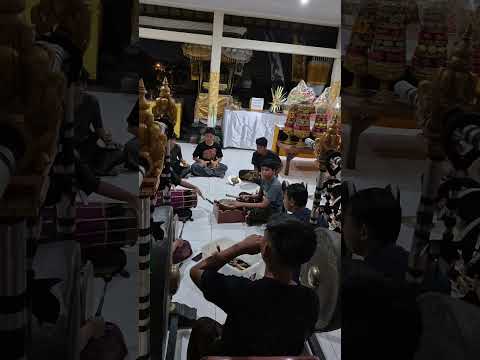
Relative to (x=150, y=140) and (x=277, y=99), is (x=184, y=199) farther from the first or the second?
(x=277, y=99)

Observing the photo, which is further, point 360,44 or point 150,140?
point 150,140

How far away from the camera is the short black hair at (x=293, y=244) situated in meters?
0.58

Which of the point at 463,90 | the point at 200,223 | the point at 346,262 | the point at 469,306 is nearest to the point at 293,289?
the point at 346,262

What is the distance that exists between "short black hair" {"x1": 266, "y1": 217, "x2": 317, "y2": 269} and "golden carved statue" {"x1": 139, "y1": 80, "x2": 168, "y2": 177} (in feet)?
0.79

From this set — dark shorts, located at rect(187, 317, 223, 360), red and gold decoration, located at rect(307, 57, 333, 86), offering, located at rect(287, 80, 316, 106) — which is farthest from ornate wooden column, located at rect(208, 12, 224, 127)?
dark shorts, located at rect(187, 317, 223, 360)

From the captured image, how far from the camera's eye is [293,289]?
60cm

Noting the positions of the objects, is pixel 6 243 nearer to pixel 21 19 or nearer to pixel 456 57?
pixel 21 19

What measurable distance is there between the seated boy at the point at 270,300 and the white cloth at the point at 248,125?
4215 mm

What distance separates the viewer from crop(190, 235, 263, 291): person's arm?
2.22ft

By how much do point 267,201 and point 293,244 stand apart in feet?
1.67

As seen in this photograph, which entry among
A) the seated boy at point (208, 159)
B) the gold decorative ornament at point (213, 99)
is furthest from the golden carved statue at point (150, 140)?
the gold decorative ornament at point (213, 99)

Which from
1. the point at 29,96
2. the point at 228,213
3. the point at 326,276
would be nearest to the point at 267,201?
the point at 228,213

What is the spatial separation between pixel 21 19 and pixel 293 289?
0.52 meters

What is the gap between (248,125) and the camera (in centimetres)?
515
